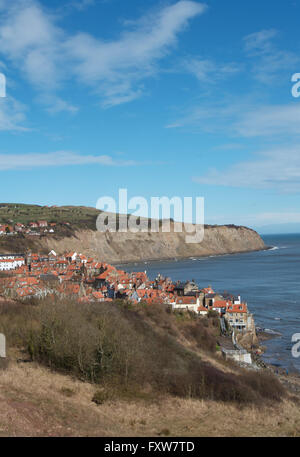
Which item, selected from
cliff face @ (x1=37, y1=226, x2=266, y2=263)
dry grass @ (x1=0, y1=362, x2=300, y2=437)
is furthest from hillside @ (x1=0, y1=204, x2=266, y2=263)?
dry grass @ (x1=0, y1=362, x2=300, y2=437)

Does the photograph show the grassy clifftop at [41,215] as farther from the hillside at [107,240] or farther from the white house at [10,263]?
the white house at [10,263]

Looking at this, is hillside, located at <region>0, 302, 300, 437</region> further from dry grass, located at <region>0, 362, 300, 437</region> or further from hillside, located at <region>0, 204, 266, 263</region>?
hillside, located at <region>0, 204, 266, 263</region>

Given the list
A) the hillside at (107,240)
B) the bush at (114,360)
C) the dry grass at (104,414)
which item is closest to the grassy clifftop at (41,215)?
the hillside at (107,240)

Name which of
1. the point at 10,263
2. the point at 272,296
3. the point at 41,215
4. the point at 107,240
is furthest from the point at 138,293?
the point at 41,215

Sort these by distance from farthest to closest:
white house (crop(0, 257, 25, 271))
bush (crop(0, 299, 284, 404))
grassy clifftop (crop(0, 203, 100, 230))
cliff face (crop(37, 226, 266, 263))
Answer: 1. grassy clifftop (crop(0, 203, 100, 230))
2. cliff face (crop(37, 226, 266, 263))
3. white house (crop(0, 257, 25, 271))
4. bush (crop(0, 299, 284, 404))

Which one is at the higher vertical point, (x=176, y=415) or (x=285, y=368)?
(x=176, y=415)

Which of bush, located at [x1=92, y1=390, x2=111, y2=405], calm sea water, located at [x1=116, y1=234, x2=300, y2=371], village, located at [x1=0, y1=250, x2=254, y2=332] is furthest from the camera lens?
village, located at [x1=0, y1=250, x2=254, y2=332]
